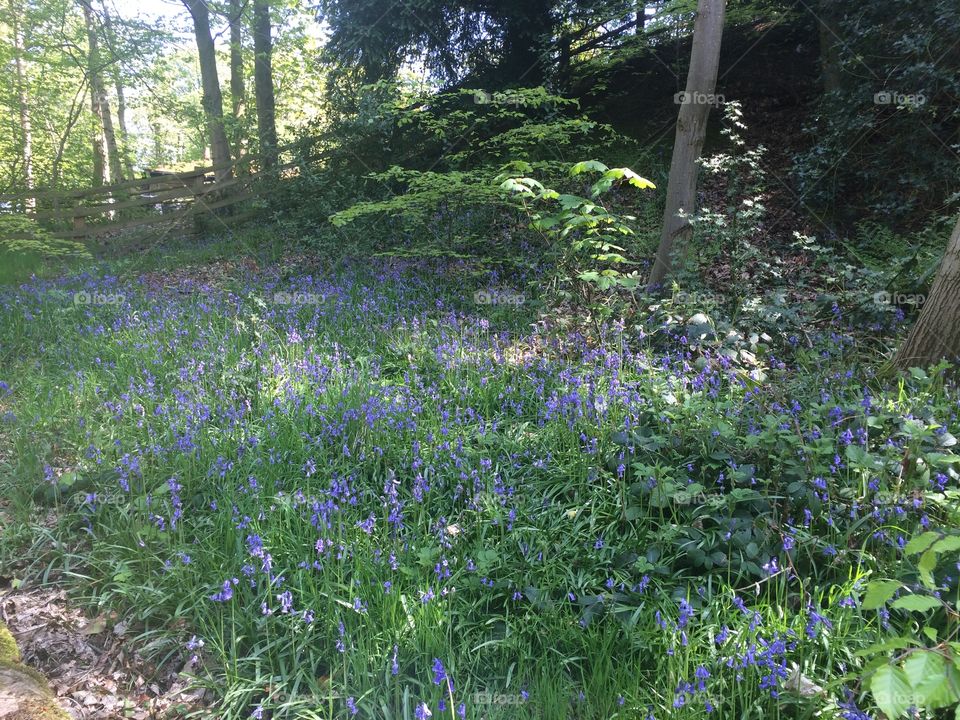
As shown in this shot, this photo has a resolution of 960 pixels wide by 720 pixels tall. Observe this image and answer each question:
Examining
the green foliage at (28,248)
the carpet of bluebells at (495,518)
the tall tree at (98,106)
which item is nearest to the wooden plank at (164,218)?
the green foliage at (28,248)

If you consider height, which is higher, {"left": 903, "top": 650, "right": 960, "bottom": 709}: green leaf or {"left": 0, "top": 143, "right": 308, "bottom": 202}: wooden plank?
{"left": 0, "top": 143, "right": 308, "bottom": 202}: wooden plank

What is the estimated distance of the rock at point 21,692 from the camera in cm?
181

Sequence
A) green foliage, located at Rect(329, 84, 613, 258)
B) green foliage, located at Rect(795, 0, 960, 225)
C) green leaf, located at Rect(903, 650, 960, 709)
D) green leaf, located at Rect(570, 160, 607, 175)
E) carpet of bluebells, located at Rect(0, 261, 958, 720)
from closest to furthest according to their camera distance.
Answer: green leaf, located at Rect(903, 650, 960, 709) < carpet of bluebells, located at Rect(0, 261, 958, 720) < green leaf, located at Rect(570, 160, 607, 175) < green foliage, located at Rect(795, 0, 960, 225) < green foliage, located at Rect(329, 84, 613, 258)

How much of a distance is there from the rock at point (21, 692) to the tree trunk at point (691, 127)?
554cm

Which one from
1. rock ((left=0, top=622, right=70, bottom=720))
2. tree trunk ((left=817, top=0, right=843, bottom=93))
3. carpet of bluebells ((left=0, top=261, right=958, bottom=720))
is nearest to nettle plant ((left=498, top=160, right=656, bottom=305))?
carpet of bluebells ((left=0, top=261, right=958, bottom=720))

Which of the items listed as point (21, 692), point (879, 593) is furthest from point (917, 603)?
point (21, 692)

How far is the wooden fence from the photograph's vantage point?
1225 centimetres

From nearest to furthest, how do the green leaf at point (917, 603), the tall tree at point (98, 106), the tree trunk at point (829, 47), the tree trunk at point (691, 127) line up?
the green leaf at point (917, 603)
the tree trunk at point (691, 127)
the tree trunk at point (829, 47)
the tall tree at point (98, 106)

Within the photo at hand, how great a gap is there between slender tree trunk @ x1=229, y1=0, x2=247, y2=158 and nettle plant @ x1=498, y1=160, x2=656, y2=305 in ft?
31.9

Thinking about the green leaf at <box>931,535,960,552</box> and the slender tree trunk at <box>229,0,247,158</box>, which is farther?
the slender tree trunk at <box>229,0,247,158</box>

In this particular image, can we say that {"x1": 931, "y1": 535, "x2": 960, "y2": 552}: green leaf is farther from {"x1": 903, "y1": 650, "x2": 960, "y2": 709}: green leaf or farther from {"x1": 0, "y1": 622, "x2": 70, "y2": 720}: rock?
{"x1": 0, "y1": 622, "x2": 70, "y2": 720}: rock

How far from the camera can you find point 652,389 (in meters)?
3.84

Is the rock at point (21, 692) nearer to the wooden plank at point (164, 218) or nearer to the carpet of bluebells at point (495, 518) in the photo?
the carpet of bluebells at point (495, 518)

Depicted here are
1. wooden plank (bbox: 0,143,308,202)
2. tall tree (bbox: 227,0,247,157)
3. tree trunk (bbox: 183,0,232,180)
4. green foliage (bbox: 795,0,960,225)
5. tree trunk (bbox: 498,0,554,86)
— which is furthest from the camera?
tall tree (bbox: 227,0,247,157)
